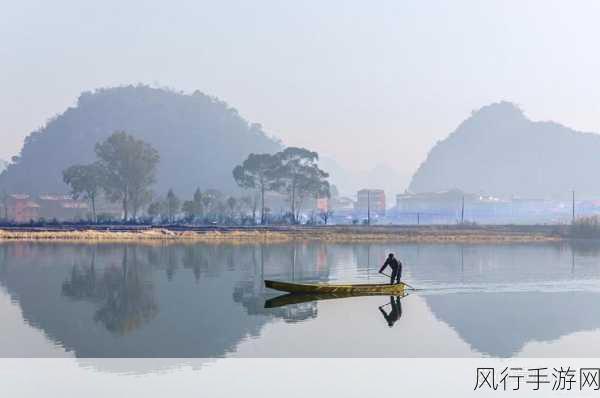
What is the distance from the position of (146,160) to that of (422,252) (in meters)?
69.9

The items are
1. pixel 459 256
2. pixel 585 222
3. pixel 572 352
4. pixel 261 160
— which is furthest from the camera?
pixel 261 160

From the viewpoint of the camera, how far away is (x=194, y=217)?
110 meters

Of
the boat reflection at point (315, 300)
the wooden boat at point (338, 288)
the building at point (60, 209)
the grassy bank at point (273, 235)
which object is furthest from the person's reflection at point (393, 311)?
the building at point (60, 209)

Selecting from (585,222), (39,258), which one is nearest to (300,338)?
(39,258)

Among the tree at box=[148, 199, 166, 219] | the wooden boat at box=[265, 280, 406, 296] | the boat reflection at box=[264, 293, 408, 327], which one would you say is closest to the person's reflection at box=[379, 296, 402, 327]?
the boat reflection at box=[264, 293, 408, 327]

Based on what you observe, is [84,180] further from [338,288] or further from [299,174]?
[338,288]

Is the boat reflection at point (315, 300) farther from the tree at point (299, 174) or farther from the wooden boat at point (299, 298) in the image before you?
the tree at point (299, 174)

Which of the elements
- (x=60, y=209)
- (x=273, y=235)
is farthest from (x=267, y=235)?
(x=60, y=209)

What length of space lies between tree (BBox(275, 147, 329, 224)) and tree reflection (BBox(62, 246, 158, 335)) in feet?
240

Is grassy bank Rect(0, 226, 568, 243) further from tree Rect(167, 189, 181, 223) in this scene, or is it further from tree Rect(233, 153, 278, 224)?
tree Rect(233, 153, 278, 224)

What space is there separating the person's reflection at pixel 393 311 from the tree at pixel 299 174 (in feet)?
288

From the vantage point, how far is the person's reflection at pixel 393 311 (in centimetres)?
2735

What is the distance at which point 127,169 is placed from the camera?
125m

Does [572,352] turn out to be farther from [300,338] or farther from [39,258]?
[39,258]
